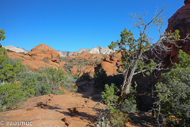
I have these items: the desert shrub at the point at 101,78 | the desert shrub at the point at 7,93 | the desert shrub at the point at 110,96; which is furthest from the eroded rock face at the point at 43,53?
the desert shrub at the point at 110,96

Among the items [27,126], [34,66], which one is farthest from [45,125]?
[34,66]

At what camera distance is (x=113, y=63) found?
29438 millimetres

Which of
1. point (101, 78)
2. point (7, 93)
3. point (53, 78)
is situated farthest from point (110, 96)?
point (101, 78)

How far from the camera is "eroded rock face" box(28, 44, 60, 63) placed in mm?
32188

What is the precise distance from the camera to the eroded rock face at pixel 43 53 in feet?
106

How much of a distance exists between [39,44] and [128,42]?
3949cm

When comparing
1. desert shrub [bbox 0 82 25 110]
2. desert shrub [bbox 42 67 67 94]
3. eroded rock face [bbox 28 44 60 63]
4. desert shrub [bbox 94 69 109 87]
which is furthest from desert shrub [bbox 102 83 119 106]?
eroded rock face [bbox 28 44 60 63]

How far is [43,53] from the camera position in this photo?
34.0 meters

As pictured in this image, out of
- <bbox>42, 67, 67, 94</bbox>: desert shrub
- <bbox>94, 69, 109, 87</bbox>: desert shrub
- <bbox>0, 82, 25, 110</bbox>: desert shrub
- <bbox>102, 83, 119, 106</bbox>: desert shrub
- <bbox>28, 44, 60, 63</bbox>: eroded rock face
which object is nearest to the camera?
<bbox>102, 83, 119, 106</bbox>: desert shrub

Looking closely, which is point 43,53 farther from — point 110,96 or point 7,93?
point 110,96

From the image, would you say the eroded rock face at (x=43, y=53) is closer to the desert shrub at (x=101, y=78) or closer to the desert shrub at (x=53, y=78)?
the desert shrub at (x=53, y=78)

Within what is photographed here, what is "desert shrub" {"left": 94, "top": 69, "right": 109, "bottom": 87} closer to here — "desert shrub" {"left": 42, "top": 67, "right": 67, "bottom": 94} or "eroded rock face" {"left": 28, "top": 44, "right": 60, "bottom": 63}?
"desert shrub" {"left": 42, "top": 67, "right": 67, "bottom": 94}

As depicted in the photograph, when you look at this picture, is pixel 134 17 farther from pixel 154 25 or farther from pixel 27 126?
pixel 27 126

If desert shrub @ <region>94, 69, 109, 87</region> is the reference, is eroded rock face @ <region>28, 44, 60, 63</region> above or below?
above
